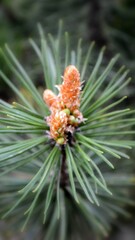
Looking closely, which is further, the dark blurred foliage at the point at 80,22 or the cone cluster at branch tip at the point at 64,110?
the dark blurred foliage at the point at 80,22

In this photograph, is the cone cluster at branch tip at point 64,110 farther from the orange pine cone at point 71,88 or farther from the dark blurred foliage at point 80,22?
the dark blurred foliage at point 80,22

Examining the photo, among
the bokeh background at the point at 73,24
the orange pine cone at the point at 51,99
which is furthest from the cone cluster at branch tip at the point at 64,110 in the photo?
the bokeh background at the point at 73,24

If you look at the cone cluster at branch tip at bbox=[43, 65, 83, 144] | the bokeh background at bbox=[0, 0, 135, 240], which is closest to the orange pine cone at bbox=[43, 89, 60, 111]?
the cone cluster at branch tip at bbox=[43, 65, 83, 144]

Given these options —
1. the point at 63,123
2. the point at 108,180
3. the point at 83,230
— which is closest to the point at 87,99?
the point at 63,123

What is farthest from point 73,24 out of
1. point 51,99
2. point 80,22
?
point 51,99

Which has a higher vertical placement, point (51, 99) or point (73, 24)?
point (73, 24)

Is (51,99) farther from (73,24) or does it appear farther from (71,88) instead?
(73,24)
